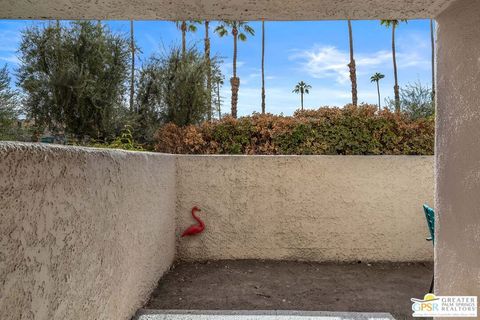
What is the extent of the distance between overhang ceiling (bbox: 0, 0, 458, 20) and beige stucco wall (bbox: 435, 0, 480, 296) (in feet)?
0.75

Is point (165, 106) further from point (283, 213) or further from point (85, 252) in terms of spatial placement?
point (85, 252)

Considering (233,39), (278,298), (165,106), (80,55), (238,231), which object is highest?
(233,39)

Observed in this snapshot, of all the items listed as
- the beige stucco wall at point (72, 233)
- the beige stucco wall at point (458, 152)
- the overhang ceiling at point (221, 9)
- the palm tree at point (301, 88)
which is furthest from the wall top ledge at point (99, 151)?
the palm tree at point (301, 88)

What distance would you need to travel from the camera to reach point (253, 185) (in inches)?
199

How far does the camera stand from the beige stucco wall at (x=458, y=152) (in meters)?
1.92

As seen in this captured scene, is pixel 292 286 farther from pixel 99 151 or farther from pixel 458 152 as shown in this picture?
pixel 99 151

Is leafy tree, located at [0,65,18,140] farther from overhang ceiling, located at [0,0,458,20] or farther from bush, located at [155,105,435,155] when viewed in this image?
overhang ceiling, located at [0,0,458,20]

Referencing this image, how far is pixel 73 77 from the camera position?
25.0 ft

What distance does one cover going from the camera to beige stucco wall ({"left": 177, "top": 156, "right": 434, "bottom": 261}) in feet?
16.5

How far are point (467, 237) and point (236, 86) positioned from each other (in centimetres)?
1860

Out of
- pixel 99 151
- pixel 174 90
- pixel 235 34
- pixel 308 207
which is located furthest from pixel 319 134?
pixel 235 34

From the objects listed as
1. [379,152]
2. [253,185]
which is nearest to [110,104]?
[253,185]

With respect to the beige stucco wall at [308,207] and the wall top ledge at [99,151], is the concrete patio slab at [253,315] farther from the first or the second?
the beige stucco wall at [308,207]

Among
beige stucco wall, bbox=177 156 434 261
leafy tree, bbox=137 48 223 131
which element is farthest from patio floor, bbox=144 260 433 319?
leafy tree, bbox=137 48 223 131
